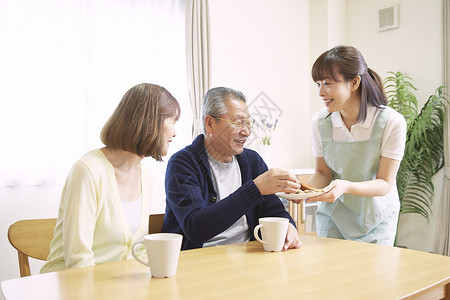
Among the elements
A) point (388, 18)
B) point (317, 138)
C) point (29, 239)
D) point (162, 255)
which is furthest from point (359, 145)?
point (388, 18)

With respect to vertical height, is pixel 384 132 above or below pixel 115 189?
above

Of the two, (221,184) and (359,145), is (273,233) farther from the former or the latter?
(359,145)

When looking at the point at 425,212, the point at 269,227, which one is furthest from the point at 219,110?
the point at 425,212

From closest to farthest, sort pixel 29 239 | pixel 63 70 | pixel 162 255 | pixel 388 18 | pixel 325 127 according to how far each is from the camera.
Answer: pixel 162 255 → pixel 29 239 → pixel 325 127 → pixel 63 70 → pixel 388 18

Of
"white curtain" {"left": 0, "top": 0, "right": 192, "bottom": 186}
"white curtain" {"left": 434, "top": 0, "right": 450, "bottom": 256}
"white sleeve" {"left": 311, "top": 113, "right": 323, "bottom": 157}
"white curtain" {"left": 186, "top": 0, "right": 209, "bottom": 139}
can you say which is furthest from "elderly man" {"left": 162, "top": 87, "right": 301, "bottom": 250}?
"white curtain" {"left": 434, "top": 0, "right": 450, "bottom": 256}

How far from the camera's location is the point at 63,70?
112 inches

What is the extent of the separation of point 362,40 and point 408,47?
538 millimetres

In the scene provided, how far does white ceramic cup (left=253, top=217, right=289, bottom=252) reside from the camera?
124cm

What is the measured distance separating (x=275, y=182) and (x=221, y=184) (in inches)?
13.4

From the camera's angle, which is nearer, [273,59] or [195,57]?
[195,57]

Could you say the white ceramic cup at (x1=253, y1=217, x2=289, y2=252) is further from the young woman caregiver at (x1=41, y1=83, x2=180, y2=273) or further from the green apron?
the green apron

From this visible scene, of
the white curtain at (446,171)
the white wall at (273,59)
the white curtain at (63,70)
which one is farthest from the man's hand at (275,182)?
the white curtain at (446,171)

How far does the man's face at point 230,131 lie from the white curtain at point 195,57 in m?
1.77

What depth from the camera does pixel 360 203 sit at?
1683 mm
